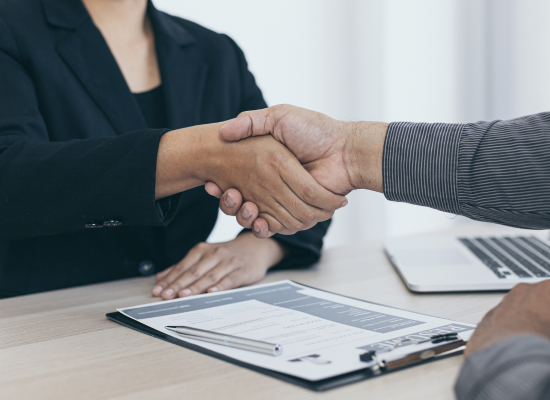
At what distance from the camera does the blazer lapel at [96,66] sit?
1.20 meters

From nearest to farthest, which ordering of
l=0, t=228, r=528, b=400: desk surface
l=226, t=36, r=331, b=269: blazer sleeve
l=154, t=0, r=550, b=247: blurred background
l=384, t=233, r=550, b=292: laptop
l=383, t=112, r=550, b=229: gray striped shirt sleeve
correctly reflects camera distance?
l=0, t=228, r=528, b=400: desk surface → l=383, t=112, r=550, b=229: gray striped shirt sleeve → l=384, t=233, r=550, b=292: laptop → l=226, t=36, r=331, b=269: blazer sleeve → l=154, t=0, r=550, b=247: blurred background

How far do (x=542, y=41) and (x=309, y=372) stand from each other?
229cm

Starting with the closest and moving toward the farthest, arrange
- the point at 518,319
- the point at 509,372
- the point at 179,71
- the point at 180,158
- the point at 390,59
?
the point at 509,372 → the point at 518,319 → the point at 180,158 → the point at 179,71 → the point at 390,59

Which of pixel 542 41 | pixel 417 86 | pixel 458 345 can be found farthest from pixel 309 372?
pixel 417 86

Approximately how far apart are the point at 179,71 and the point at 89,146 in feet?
1.62

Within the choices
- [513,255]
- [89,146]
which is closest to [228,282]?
[89,146]

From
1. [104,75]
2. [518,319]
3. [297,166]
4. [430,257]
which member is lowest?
[430,257]

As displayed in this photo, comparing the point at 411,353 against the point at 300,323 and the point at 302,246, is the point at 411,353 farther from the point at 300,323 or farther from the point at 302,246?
the point at 302,246

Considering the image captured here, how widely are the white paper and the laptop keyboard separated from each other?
12.8 inches

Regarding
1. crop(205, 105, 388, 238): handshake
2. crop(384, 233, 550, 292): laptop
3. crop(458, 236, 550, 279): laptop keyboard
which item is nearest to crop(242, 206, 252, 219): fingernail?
crop(205, 105, 388, 238): handshake

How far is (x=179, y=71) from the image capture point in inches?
52.6

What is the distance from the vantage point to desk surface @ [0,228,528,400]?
0.50 m

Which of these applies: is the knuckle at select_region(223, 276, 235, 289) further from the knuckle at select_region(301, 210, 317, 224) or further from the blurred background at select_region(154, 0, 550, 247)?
the blurred background at select_region(154, 0, 550, 247)

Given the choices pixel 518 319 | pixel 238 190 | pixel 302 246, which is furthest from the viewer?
pixel 302 246
